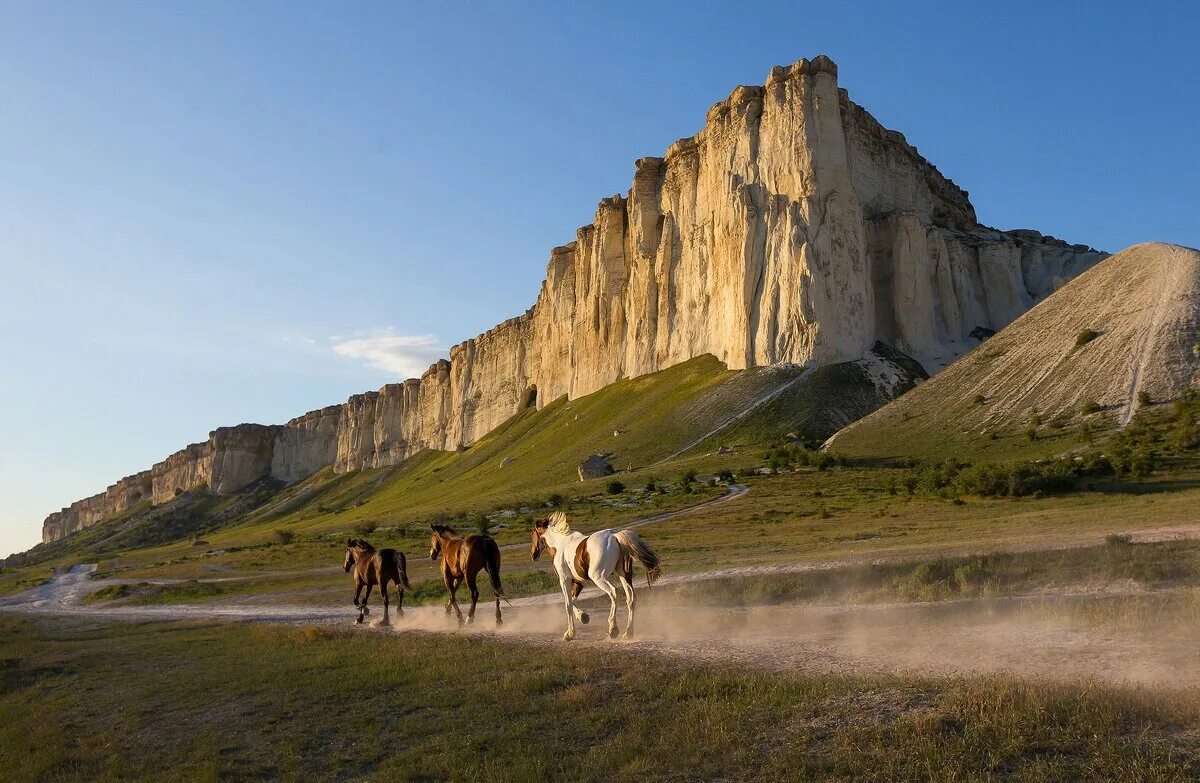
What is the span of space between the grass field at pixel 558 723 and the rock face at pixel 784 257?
6962 centimetres

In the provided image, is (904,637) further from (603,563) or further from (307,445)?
(307,445)

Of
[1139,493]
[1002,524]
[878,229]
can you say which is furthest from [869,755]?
[878,229]

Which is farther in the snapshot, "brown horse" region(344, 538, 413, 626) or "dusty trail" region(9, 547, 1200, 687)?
"brown horse" region(344, 538, 413, 626)

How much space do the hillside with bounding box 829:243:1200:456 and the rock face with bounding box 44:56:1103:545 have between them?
19043mm

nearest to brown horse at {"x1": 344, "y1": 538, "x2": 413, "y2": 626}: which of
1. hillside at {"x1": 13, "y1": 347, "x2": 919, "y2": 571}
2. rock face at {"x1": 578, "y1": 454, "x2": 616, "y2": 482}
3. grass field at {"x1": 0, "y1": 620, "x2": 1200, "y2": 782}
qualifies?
grass field at {"x1": 0, "y1": 620, "x2": 1200, "y2": 782}

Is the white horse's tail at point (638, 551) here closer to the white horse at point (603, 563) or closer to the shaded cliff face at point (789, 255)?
the white horse at point (603, 563)

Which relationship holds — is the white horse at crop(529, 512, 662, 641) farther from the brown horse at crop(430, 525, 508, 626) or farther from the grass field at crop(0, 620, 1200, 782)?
the brown horse at crop(430, 525, 508, 626)

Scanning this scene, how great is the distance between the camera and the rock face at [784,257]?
8088 centimetres

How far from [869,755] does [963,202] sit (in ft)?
405

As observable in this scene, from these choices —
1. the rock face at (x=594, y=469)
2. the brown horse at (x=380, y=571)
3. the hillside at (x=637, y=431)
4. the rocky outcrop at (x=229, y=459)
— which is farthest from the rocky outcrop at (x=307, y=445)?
the brown horse at (x=380, y=571)

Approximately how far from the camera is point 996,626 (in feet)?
38.8

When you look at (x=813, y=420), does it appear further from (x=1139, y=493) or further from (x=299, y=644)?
(x=299, y=644)

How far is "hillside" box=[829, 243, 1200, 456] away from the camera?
4756cm

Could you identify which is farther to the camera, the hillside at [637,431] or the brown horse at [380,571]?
the hillside at [637,431]
